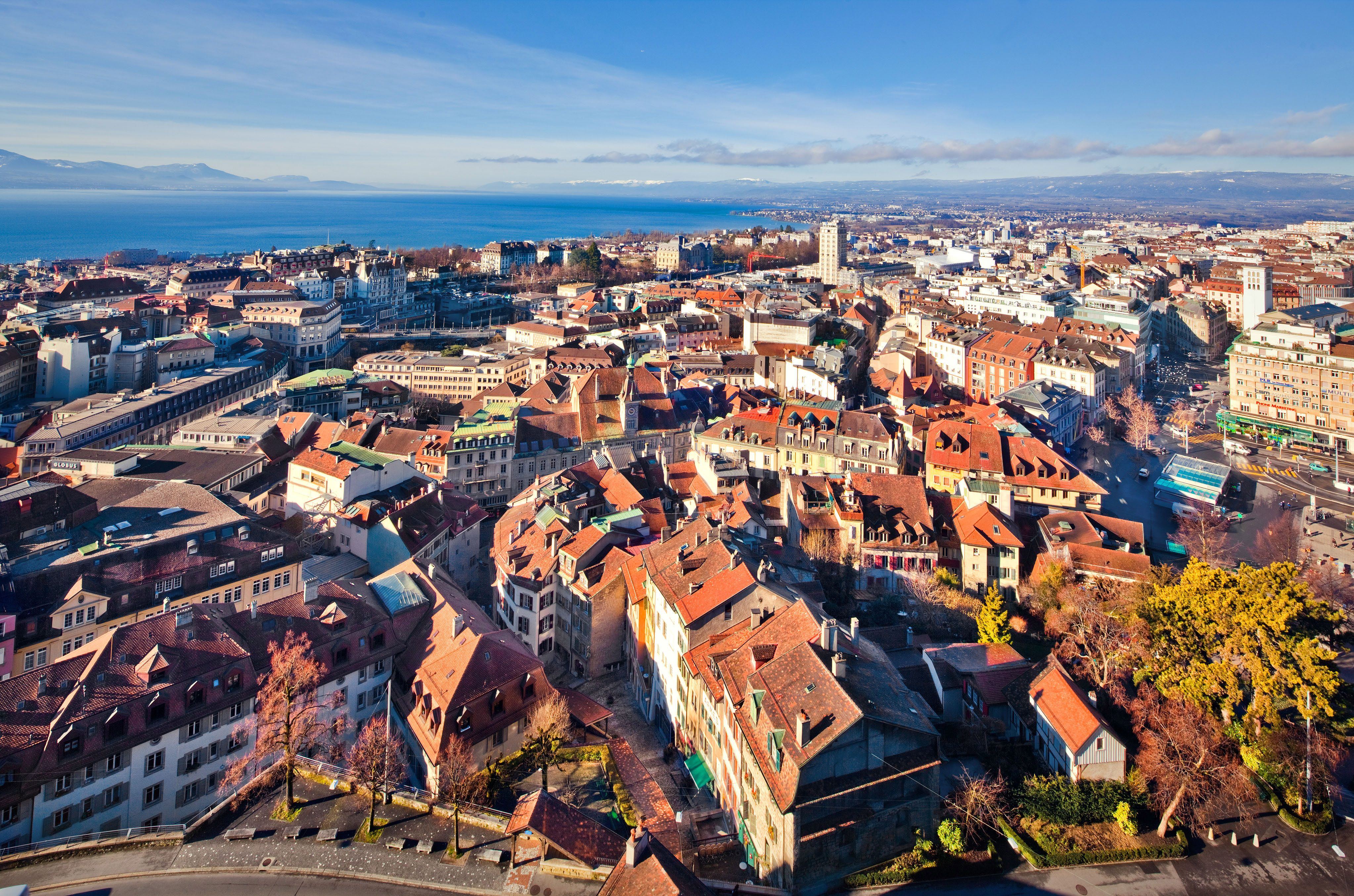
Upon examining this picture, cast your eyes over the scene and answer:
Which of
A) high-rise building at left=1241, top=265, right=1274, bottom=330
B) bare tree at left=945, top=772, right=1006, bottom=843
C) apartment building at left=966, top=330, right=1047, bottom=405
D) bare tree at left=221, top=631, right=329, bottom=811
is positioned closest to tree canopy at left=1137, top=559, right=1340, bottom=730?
bare tree at left=945, top=772, right=1006, bottom=843

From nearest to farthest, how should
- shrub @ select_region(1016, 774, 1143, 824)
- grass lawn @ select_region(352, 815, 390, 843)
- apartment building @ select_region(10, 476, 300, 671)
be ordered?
grass lawn @ select_region(352, 815, 390, 843)
shrub @ select_region(1016, 774, 1143, 824)
apartment building @ select_region(10, 476, 300, 671)

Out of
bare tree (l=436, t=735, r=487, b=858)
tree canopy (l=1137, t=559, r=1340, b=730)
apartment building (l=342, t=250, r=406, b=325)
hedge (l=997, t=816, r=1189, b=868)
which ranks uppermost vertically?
apartment building (l=342, t=250, r=406, b=325)

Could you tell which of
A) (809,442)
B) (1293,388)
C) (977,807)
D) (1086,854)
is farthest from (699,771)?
(1293,388)

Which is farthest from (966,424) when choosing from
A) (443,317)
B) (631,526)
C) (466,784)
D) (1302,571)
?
(443,317)

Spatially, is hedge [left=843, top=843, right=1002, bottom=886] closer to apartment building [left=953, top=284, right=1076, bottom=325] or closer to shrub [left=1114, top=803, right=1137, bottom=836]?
shrub [left=1114, top=803, right=1137, bottom=836]

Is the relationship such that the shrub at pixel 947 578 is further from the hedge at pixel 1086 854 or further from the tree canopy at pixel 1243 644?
the hedge at pixel 1086 854

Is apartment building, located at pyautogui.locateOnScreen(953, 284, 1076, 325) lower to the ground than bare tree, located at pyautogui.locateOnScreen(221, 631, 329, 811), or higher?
higher

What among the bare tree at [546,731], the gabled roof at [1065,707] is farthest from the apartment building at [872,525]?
the bare tree at [546,731]

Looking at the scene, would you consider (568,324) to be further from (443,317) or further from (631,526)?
(631,526)
